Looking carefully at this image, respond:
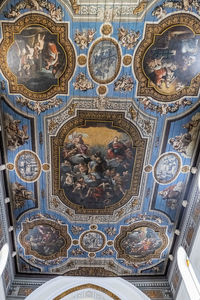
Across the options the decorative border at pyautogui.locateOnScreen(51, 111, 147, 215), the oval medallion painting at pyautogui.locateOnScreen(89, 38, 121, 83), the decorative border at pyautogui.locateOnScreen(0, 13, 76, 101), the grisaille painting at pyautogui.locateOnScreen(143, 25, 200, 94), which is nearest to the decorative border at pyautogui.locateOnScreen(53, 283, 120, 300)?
the decorative border at pyautogui.locateOnScreen(51, 111, 147, 215)

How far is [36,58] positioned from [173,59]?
4078mm

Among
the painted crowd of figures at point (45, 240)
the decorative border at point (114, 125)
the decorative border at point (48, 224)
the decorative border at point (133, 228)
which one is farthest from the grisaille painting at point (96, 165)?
the painted crowd of figures at point (45, 240)

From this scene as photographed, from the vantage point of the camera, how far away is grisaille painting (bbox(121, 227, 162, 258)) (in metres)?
11.4

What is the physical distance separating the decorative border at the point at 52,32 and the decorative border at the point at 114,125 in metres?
1.13

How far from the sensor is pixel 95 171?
32.1ft

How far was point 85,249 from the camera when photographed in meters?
11.9

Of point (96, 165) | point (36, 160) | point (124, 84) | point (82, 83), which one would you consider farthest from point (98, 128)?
point (36, 160)

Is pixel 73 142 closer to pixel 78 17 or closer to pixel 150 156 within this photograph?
pixel 150 156

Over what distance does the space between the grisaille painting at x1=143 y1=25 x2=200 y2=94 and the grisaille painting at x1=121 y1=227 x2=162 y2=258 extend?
6.02 m

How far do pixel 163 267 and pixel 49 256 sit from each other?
206 inches

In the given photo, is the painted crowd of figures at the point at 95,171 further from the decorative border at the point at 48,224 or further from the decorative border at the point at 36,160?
the decorative border at the point at 48,224

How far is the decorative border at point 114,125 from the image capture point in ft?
29.5

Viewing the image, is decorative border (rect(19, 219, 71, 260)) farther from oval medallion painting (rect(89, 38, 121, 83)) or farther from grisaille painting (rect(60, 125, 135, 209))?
oval medallion painting (rect(89, 38, 121, 83))

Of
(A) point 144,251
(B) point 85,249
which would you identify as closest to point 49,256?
(B) point 85,249
